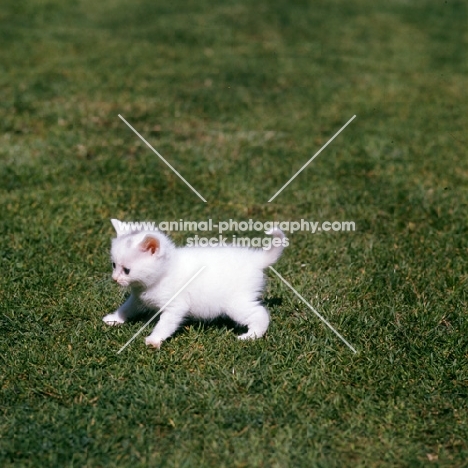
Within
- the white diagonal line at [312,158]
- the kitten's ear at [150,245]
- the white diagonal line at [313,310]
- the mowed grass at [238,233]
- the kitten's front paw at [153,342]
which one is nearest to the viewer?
the mowed grass at [238,233]

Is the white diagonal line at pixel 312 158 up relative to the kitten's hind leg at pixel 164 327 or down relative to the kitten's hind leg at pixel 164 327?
down

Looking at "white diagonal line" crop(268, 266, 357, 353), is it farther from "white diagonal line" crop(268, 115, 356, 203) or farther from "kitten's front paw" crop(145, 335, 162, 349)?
"white diagonal line" crop(268, 115, 356, 203)

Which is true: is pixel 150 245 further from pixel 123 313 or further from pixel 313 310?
pixel 313 310

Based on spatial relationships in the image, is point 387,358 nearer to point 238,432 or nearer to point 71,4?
point 238,432

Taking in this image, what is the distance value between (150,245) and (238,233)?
5.81 feet

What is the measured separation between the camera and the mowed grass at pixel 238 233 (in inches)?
122

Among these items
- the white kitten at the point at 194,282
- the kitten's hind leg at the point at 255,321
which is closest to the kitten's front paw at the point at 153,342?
the white kitten at the point at 194,282

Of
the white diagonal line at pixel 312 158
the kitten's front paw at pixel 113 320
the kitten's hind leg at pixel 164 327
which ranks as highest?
the kitten's hind leg at pixel 164 327

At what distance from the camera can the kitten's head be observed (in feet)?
11.5

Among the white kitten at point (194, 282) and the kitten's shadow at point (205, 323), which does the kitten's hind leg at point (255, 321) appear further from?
the kitten's shadow at point (205, 323)

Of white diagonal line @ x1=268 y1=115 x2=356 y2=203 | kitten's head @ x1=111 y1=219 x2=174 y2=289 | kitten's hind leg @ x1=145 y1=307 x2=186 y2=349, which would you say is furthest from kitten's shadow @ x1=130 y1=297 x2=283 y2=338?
white diagonal line @ x1=268 y1=115 x2=356 y2=203

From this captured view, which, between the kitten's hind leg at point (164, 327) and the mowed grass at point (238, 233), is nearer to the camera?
the mowed grass at point (238, 233)

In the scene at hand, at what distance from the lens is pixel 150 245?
3502 mm

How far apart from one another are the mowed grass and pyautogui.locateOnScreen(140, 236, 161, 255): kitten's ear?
56cm
